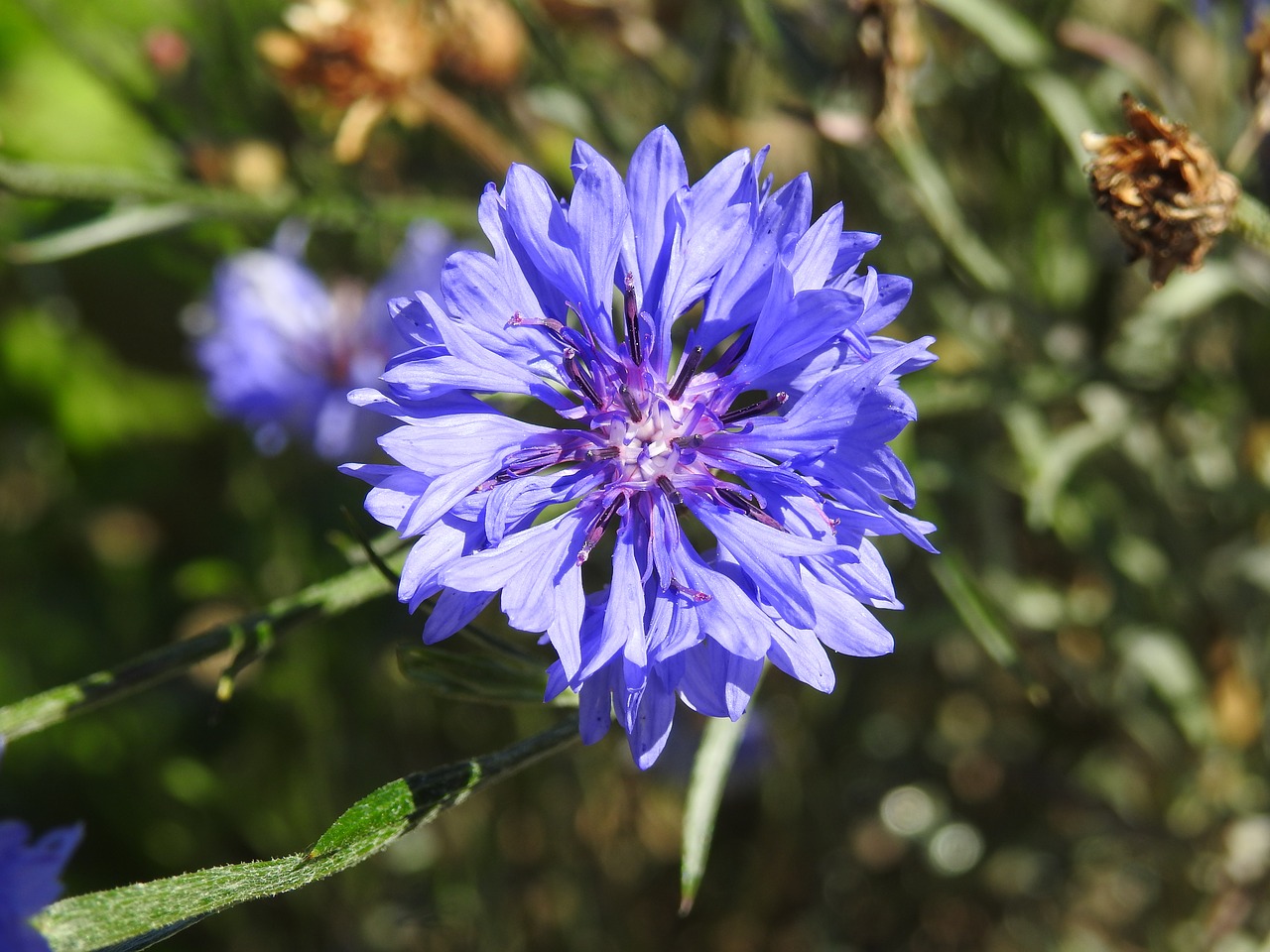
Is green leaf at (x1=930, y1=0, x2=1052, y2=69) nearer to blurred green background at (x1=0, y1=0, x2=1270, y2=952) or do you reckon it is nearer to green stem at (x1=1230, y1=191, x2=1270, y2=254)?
blurred green background at (x1=0, y1=0, x2=1270, y2=952)

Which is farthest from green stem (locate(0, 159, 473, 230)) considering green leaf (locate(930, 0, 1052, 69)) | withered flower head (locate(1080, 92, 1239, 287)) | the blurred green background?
withered flower head (locate(1080, 92, 1239, 287))

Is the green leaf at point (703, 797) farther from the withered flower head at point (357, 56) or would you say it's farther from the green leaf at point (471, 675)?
the withered flower head at point (357, 56)

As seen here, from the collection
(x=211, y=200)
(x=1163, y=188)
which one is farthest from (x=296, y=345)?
(x=1163, y=188)

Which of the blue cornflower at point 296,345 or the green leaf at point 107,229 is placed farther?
the blue cornflower at point 296,345

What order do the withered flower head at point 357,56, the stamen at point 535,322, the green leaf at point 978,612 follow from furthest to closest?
the withered flower head at point 357,56, the green leaf at point 978,612, the stamen at point 535,322

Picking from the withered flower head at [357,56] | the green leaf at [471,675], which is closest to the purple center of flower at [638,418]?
the green leaf at [471,675]

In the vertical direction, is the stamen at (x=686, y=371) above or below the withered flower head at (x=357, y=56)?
below

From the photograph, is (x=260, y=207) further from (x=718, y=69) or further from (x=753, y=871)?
(x=753, y=871)

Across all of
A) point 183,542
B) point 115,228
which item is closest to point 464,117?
point 115,228
